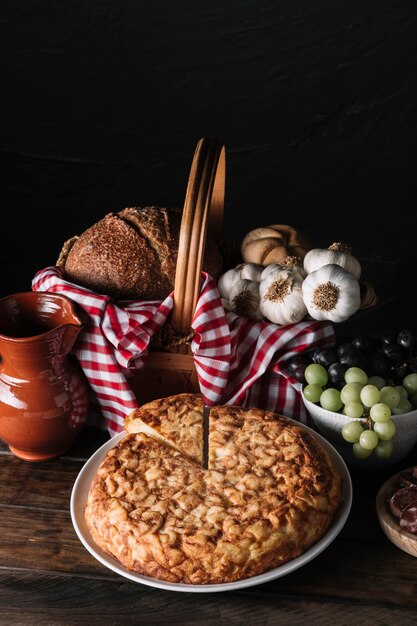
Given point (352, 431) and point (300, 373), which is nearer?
point (352, 431)

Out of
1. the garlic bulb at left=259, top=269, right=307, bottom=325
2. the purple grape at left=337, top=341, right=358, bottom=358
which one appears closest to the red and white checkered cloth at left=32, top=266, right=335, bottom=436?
the garlic bulb at left=259, top=269, right=307, bottom=325

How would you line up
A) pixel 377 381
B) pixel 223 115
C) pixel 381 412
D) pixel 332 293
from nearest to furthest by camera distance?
1. pixel 381 412
2. pixel 377 381
3. pixel 332 293
4. pixel 223 115

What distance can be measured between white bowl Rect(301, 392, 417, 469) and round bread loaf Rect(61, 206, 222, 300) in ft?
1.78

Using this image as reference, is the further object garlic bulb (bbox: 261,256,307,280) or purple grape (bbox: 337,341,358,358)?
garlic bulb (bbox: 261,256,307,280)

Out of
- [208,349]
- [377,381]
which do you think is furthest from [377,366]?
[208,349]

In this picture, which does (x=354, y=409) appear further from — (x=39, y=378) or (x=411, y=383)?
(x=39, y=378)

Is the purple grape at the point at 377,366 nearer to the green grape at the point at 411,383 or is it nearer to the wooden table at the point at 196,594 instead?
the green grape at the point at 411,383

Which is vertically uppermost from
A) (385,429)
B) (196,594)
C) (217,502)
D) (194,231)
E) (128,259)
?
(194,231)

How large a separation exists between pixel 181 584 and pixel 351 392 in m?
0.55

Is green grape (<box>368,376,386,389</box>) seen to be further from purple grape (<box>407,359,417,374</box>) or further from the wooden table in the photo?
the wooden table

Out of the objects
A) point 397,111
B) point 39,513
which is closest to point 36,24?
point 397,111

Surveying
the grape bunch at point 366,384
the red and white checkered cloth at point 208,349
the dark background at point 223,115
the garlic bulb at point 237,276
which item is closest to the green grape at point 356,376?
the grape bunch at point 366,384

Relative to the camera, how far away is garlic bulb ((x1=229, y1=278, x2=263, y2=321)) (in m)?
1.89

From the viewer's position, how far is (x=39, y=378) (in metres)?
1.68
